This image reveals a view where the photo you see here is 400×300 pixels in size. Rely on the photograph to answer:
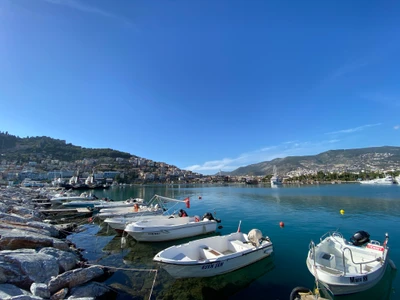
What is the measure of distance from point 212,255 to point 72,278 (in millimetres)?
5988

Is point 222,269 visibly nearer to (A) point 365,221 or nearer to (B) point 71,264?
(B) point 71,264

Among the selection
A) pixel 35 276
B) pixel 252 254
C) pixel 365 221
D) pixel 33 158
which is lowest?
pixel 365 221

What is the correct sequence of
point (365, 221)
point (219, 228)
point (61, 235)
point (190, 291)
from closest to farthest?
point (190, 291), point (61, 235), point (219, 228), point (365, 221)

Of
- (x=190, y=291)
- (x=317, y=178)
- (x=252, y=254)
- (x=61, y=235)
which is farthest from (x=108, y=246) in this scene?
(x=317, y=178)

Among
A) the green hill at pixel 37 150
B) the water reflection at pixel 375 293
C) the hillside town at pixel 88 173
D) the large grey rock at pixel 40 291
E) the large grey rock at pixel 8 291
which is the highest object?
the green hill at pixel 37 150

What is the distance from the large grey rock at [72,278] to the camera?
681 cm

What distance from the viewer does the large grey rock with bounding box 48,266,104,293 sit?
6.81m

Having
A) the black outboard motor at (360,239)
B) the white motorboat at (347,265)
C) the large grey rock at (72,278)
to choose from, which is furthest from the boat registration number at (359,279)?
the large grey rock at (72,278)

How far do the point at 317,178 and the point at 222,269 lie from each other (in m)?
150

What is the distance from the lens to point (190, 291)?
8438 millimetres

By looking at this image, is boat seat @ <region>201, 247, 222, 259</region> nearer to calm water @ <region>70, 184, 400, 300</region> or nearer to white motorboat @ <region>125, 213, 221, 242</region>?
calm water @ <region>70, 184, 400, 300</region>

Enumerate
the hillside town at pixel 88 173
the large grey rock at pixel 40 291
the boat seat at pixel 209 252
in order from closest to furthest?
the large grey rock at pixel 40 291, the boat seat at pixel 209 252, the hillside town at pixel 88 173

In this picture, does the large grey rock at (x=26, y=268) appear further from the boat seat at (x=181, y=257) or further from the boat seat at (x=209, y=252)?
the boat seat at (x=209, y=252)

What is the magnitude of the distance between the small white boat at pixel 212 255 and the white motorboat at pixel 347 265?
9.02 feet
